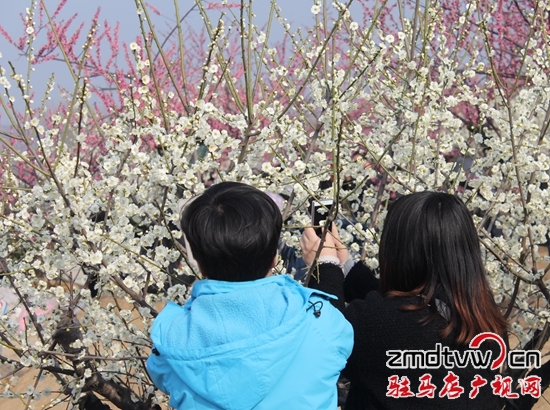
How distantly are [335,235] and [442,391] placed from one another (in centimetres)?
68

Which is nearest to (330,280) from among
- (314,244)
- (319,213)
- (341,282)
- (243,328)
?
(341,282)

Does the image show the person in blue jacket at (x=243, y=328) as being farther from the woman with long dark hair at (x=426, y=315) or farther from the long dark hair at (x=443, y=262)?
the long dark hair at (x=443, y=262)

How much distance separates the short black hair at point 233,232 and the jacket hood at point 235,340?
4 cm

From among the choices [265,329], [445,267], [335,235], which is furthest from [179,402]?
[335,235]

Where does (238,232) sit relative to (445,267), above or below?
above

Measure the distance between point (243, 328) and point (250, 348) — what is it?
5 cm

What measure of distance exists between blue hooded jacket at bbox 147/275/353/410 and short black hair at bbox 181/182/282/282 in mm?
38

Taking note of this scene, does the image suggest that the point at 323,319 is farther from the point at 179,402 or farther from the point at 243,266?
the point at 179,402

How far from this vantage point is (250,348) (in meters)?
1.35

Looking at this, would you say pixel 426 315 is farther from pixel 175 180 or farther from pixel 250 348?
pixel 175 180

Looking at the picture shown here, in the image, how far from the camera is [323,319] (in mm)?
1466

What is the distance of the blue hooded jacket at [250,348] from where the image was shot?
1354mm

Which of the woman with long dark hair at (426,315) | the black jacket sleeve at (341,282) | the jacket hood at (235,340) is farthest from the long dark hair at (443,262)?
the jacket hood at (235,340)

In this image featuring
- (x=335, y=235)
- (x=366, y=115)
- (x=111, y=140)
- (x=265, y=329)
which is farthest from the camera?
(x=366, y=115)
